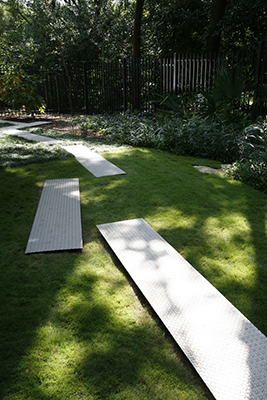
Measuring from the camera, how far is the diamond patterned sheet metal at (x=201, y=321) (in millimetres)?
1677

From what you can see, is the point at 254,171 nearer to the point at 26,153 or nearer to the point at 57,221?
the point at 57,221

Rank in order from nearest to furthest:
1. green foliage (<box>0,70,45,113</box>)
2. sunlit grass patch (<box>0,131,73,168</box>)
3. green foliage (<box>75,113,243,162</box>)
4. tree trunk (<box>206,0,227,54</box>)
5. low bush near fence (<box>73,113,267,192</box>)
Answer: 1. low bush near fence (<box>73,113,267,192</box>)
2. sunlit grass patch (<box>0,131,73,168</box>)
3. green foliage (<box>75,113,243,162</box>)
4. green foliage (<box>0,70,45,113</box>)
5. tree trunk (<box>206,0,227,54</box>)

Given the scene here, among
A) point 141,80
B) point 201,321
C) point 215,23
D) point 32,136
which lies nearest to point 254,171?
point 201,321

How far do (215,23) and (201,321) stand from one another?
45.7 feet

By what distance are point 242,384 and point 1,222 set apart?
2876mm

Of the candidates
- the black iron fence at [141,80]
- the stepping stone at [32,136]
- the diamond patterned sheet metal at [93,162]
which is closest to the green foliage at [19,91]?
the black iron fence at [141,80]

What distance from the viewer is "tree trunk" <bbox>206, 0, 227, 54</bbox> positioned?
12634 millimetres

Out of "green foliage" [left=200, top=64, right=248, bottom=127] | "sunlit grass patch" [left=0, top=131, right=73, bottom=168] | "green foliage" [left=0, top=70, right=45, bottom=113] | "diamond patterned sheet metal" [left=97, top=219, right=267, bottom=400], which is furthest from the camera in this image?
"green foliage" [left=0, top=70, right=45, bottom=113]

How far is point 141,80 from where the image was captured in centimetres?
1119

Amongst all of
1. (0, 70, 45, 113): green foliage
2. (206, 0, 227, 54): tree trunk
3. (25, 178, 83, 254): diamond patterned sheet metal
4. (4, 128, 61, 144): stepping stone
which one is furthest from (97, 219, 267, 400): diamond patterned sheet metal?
(206, 0, 227, 54): tree trunk

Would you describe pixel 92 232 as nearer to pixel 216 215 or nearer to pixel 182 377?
pixel 216 215

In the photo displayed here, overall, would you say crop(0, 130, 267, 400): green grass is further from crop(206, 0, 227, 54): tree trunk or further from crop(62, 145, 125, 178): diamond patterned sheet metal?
crop(206, 0, 227, 54): tree trunk

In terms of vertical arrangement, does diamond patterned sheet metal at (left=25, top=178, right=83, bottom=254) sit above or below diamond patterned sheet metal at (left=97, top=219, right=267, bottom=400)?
above

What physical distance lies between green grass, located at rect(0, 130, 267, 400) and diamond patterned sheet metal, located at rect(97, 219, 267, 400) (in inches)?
3.3
